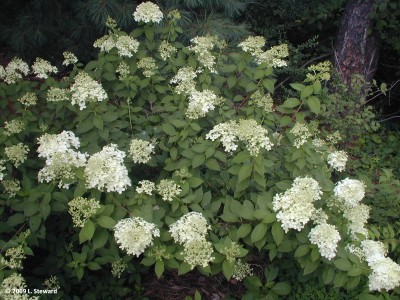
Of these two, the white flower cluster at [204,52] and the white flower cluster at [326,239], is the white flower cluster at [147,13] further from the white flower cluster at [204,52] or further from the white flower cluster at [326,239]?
the white flower cluster at [326,239]

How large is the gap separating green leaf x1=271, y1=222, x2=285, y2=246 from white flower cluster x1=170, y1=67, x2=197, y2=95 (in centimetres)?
103

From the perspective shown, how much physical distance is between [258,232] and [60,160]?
1.12 m

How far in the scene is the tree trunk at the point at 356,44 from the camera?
15.2 ft

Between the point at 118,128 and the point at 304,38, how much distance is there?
11.7 ft

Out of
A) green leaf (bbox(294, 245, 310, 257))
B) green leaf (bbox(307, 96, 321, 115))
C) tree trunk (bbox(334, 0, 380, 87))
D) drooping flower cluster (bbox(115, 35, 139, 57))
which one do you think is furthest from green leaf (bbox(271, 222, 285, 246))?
tree trunk (bbox(334, 0, 380, 87))

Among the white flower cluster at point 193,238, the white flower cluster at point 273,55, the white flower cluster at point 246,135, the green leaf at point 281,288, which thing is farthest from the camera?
the white flower cluster at point 273,55

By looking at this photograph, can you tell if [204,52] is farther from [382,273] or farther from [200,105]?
[382,273]

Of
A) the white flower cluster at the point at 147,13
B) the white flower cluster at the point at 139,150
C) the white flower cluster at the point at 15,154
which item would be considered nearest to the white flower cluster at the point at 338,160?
the white flower cluster at the point at 139,150

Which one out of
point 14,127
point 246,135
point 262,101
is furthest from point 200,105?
point 14,127

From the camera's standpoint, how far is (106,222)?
2.25 meters

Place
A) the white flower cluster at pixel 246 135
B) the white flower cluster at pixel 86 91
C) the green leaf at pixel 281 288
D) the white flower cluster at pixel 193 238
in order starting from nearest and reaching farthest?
the white flower cluster at pixel 193 238 → the white flower cluster at pixel 246 135 → the white flower cluster at pixel 86 91 → the green leaf at pixel 281 288

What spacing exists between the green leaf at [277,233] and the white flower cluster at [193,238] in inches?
13.7

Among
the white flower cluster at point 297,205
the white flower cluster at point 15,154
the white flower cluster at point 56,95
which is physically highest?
the white flower cluster at point 297,205

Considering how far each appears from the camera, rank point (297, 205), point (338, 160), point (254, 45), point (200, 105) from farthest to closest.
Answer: point (254, 45), point (338, 160), point (200, 105), point (297, 205)
